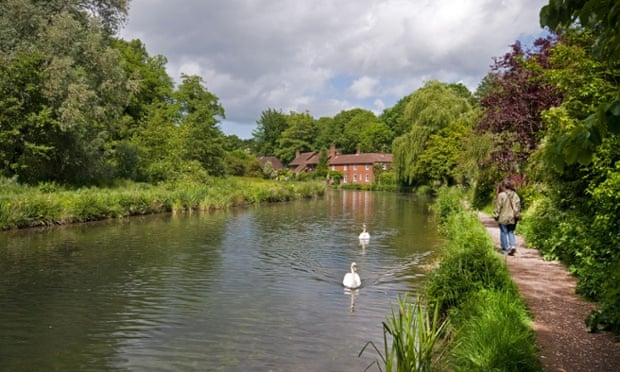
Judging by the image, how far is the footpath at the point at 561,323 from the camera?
16.4ft

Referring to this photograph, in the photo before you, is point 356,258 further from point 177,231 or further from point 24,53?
point 24,53

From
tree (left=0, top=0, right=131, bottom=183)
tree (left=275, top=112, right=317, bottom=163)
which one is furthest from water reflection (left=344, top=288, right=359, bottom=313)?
tree (left=275, top=112, right=317, bottom=163)

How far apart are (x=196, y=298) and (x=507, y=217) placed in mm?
7361

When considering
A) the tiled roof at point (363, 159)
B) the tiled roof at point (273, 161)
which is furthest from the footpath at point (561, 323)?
the tiled roof at point (273, 161)

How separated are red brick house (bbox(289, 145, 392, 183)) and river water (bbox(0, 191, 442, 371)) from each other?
63084 mm

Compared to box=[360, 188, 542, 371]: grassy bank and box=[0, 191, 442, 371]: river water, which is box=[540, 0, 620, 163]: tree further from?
box=[0, 191, 442, 371]: river water

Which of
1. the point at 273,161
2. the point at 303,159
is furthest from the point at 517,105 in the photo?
the point at 273,161

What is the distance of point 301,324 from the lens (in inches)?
314

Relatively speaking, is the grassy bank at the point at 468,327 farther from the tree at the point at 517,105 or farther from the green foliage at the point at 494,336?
the tree at the point at 517,105

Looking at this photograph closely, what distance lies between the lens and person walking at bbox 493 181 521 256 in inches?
448

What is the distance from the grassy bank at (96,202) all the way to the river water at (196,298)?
1.32 m

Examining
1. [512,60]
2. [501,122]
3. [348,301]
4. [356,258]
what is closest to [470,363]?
[348,301]

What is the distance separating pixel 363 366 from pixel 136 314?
439cm

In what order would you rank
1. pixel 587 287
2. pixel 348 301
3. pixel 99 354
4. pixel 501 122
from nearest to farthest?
pixel 99 354 → pixel 587 287 → pixel 348 301 → pixel 501 122
